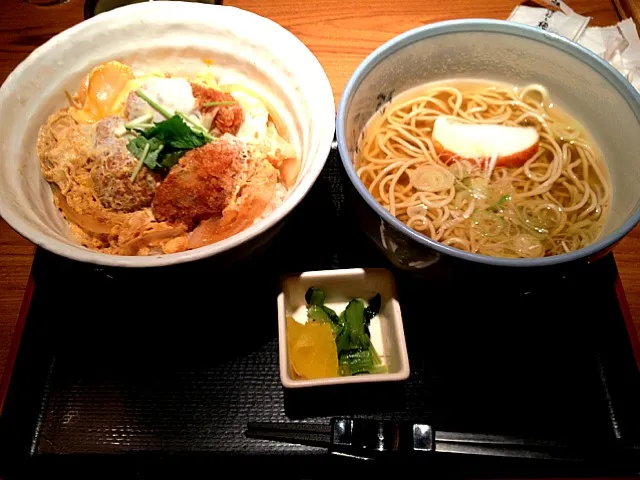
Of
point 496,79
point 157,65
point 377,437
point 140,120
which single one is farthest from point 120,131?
point 496,79

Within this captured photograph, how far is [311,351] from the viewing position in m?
1.17

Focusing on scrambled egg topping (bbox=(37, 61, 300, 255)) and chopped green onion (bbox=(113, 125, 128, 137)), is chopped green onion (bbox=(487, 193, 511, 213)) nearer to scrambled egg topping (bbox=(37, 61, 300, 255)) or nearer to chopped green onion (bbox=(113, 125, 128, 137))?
scrambled egg topping (bbox=(37, 61, 300, 255))

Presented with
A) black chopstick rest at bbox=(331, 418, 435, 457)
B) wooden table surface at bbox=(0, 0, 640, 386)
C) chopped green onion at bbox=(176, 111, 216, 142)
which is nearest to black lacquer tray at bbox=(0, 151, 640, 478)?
black chopstick rest at bbox=(331, 418, 435, 457)

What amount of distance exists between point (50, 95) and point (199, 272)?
2.48 feet

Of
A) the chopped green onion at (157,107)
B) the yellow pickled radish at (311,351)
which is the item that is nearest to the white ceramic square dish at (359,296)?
the yellow pickled radish at (311,351)

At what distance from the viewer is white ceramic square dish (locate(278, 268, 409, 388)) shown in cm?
119

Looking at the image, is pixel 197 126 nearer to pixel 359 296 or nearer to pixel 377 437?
pixel 359 296

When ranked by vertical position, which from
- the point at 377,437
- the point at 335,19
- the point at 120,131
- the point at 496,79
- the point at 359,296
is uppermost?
the point at 335,19

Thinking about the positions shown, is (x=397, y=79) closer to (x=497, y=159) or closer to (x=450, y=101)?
(x=450, y=101)

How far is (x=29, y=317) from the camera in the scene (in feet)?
4.30

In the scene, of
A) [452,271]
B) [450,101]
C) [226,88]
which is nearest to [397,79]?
[450,101]

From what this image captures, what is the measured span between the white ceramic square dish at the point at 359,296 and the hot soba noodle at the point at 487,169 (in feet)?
0.72

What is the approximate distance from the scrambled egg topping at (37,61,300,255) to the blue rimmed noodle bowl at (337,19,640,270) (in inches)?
11.1

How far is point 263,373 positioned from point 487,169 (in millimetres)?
886
